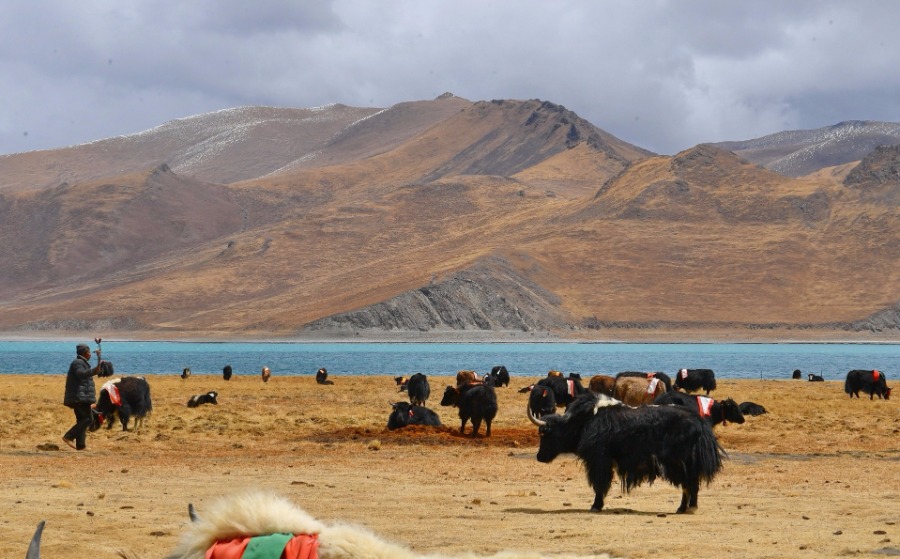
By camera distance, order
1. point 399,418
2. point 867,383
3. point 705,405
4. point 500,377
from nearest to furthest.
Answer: point 705,405, point 399,418, point 867,383, point 500,377

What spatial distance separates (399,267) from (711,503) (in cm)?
18127

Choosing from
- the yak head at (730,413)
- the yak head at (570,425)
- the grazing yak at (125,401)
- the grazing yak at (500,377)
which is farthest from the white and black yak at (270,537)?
the grazing yak at (500,377)

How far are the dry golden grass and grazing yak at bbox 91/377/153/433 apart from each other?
46cm

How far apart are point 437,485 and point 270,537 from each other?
1149 cm

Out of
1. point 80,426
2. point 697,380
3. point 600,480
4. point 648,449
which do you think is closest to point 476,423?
point 80,426

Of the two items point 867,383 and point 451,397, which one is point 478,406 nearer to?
point 451,397

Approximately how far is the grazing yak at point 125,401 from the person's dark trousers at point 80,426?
3385mm

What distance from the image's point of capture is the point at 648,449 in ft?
45.1

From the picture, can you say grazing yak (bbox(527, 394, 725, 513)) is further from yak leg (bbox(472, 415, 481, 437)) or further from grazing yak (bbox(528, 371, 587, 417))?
yak leg (bbox(472, 415, 481, 437))

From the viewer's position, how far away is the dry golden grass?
1123cm

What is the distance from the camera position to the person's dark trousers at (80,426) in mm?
20016

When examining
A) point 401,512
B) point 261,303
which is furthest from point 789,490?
point 261,303

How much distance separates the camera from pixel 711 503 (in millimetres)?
14391

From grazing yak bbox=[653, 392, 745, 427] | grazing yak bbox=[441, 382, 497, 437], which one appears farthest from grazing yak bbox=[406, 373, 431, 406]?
grazing yak bbox=[653, 392, 745, 427]
